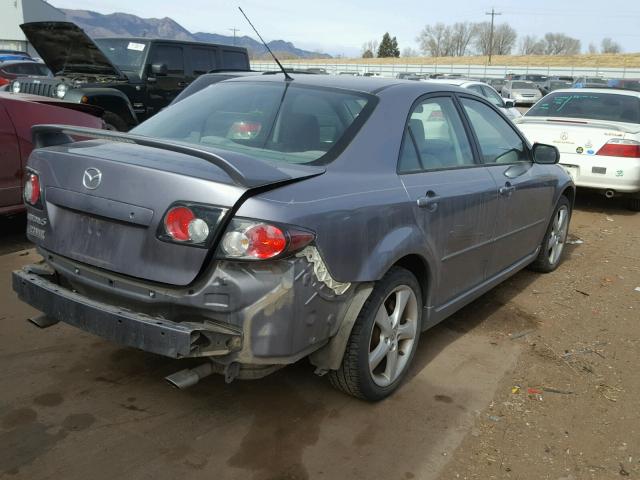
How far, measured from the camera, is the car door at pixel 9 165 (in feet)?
17.6

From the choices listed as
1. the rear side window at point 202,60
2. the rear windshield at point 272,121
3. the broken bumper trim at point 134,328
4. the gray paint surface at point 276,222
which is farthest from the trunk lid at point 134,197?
the rear side window at point 202,60

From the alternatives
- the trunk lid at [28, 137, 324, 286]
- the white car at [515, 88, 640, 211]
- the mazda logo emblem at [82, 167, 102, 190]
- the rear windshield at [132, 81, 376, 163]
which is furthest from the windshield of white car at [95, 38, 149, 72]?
the mazda logo emblem at [82, 167, 102, 190]

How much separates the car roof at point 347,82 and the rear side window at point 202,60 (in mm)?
8428

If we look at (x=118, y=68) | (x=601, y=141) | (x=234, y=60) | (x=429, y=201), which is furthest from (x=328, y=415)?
(x=234, y=60)

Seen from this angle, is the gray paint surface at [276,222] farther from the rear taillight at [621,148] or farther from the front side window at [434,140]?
the rear taillight at [621,148]

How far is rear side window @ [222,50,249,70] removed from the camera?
12.5 meters

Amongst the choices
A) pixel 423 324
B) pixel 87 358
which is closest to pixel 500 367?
pixel 423 324

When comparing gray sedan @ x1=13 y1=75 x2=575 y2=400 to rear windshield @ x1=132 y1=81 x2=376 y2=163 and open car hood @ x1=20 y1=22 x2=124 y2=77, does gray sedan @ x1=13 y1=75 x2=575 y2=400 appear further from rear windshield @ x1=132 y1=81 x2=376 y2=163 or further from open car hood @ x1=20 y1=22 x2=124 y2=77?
open car hood @ x1=20 y1=22 x2=124 y2=77

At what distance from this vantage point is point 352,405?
3188 millimetres

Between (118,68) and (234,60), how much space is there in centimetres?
255

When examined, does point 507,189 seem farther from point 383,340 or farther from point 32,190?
point 32,190

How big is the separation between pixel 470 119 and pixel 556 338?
163 cm

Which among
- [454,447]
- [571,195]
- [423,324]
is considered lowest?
[454,447]

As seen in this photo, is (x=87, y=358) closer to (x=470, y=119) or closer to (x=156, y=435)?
(x=156, y=435)
